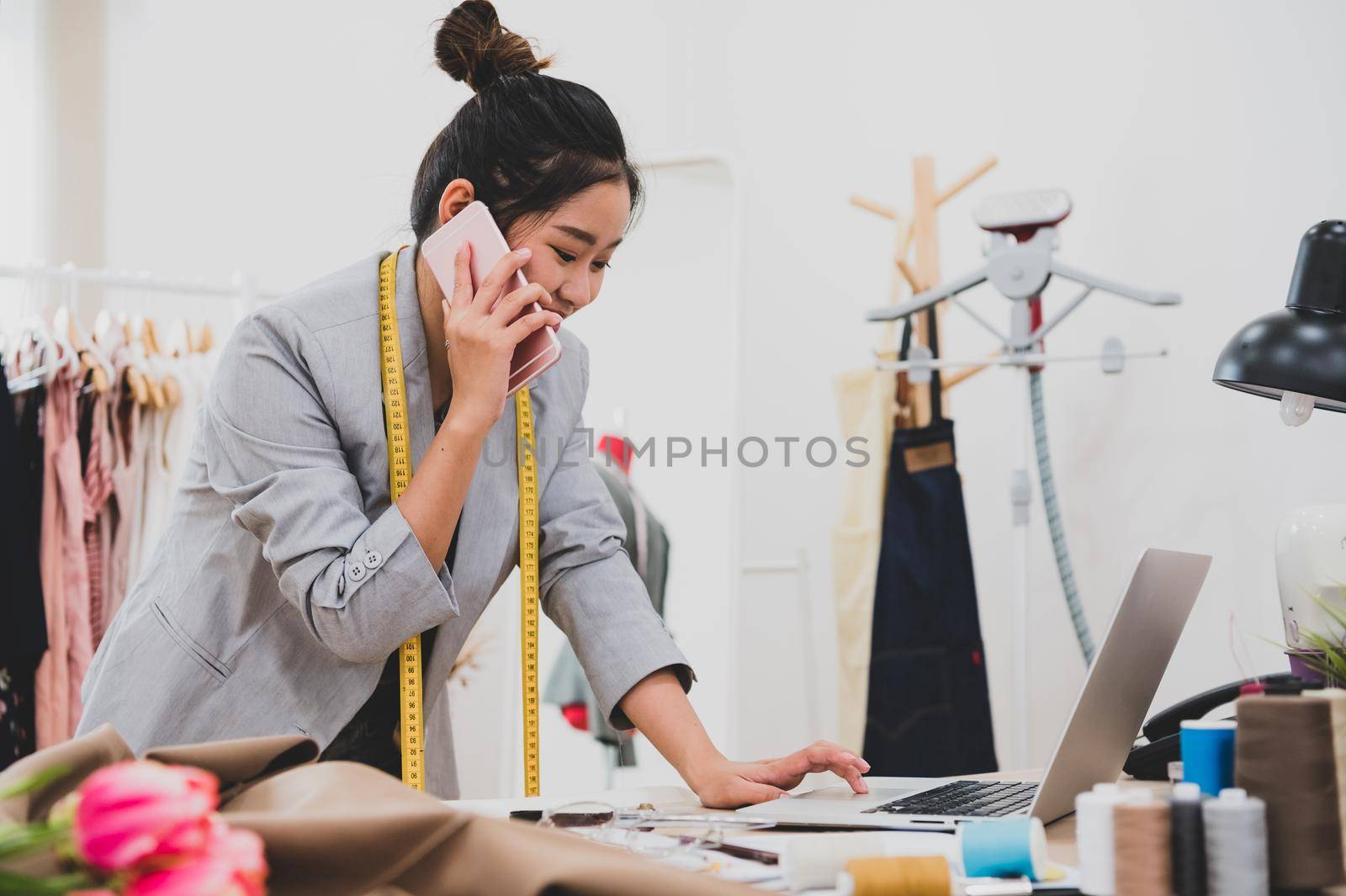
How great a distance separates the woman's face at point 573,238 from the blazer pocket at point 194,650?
0.54 m

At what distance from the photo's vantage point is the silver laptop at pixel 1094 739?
3.07 ft

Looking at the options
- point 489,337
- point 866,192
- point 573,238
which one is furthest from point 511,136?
point 866,192

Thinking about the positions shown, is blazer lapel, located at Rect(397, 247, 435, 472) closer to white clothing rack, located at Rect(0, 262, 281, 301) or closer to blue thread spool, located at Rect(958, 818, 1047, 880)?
blue thread spool, located at Rect(958, 818, 1047, 880)

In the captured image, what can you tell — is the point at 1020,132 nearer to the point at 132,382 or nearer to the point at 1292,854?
the point at 132,382

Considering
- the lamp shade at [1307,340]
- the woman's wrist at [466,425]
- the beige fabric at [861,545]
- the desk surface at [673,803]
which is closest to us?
the desk surface at [673,803]

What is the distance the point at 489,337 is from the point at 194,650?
464 millimetres

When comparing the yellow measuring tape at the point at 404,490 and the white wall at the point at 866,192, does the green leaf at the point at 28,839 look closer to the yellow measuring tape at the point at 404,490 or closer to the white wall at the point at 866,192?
the yellow measuring tape at the point at 404,490

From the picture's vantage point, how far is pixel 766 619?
10.5ft

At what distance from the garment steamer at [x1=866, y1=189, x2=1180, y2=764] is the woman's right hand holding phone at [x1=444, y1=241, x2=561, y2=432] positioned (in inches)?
48.0

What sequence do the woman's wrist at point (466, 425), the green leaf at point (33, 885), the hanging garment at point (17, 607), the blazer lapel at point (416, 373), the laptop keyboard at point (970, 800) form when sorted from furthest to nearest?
1. the hanging garment at point (17, 607)
2. the blazer lapel at point (416, 373)
3. the woman's wrist at point (466, 425)
4. the laptop keyboard at point (970, 800)
5. the green leaf at point (33, 885)

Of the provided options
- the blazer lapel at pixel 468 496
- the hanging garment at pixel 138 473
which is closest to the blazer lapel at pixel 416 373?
the blazer lapel at pixel 468 496

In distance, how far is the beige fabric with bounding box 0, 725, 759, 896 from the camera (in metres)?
0.60

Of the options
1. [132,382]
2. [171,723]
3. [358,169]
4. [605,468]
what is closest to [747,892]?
[171,723]

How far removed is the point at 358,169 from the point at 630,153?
197 centimetres
